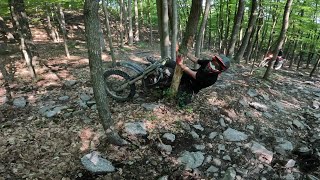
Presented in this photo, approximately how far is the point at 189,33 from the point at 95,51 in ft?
8.58

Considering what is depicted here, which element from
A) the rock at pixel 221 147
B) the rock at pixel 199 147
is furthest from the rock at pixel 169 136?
the rock at pixel 221 147

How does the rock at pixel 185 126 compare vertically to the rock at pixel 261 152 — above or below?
above

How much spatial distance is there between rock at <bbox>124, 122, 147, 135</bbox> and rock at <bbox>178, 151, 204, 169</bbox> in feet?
3.45

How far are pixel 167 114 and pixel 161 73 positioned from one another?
1.14m

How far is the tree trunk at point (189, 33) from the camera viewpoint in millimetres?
5637

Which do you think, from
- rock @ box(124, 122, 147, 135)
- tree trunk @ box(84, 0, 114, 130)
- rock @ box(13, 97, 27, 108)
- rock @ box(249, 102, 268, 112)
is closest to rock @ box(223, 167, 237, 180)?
rock @ box(124, 122, 147, 135)

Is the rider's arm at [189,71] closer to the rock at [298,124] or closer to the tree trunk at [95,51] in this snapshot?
the tree trunk at [95,51]

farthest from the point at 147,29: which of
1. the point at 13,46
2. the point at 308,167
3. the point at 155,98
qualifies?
the point at 308,167

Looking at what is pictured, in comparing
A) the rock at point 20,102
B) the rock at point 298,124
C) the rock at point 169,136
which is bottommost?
the rock at point 298,124

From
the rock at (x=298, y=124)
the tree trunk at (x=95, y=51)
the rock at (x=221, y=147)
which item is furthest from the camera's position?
the rock at (x=298, y=124)

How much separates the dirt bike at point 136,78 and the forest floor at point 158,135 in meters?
0.29

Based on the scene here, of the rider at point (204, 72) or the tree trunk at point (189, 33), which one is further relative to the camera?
the rider at point (204, 72)

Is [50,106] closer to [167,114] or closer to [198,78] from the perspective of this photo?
[167,114]

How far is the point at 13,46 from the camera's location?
12930mm
